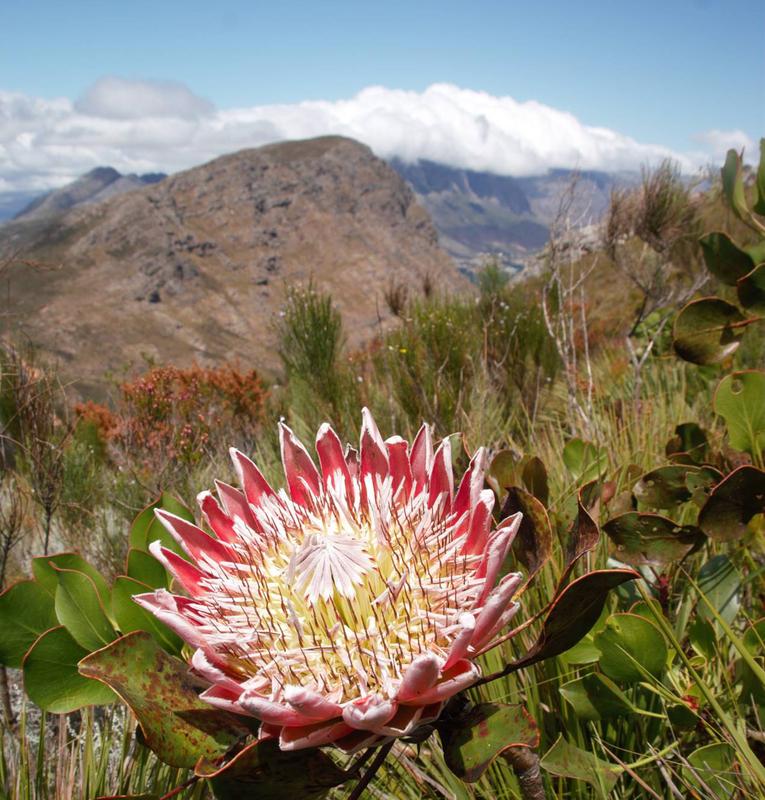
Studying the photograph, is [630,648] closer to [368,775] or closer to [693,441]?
[368,775]

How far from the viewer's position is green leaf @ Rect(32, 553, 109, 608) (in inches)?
32.9

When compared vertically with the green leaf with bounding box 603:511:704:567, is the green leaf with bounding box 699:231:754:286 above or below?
above

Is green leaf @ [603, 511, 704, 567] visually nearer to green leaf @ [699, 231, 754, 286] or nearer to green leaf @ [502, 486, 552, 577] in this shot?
green leaf @ [502, 486, 552, 577]

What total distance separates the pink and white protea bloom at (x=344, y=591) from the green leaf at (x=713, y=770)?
1.10 feet

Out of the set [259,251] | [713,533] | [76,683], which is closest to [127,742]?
[76,683]

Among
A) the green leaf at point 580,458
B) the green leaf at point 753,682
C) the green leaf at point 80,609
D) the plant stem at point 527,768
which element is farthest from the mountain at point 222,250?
the plant stem at point 527,768

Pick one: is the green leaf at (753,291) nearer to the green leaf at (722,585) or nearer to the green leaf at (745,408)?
the green leaf at (745,408)

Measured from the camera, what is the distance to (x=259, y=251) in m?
132

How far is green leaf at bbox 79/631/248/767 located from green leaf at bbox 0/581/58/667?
0.18m

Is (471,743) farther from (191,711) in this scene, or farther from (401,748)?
(401,748)

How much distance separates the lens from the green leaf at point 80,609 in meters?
0.78

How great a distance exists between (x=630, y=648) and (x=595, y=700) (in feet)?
0.40

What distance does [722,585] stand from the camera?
1.15 meters

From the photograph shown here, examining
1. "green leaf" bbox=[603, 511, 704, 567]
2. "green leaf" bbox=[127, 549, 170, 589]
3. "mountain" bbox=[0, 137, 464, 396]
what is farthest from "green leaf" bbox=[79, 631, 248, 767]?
"mountain" bbox=[0, 137, 464, 396]
